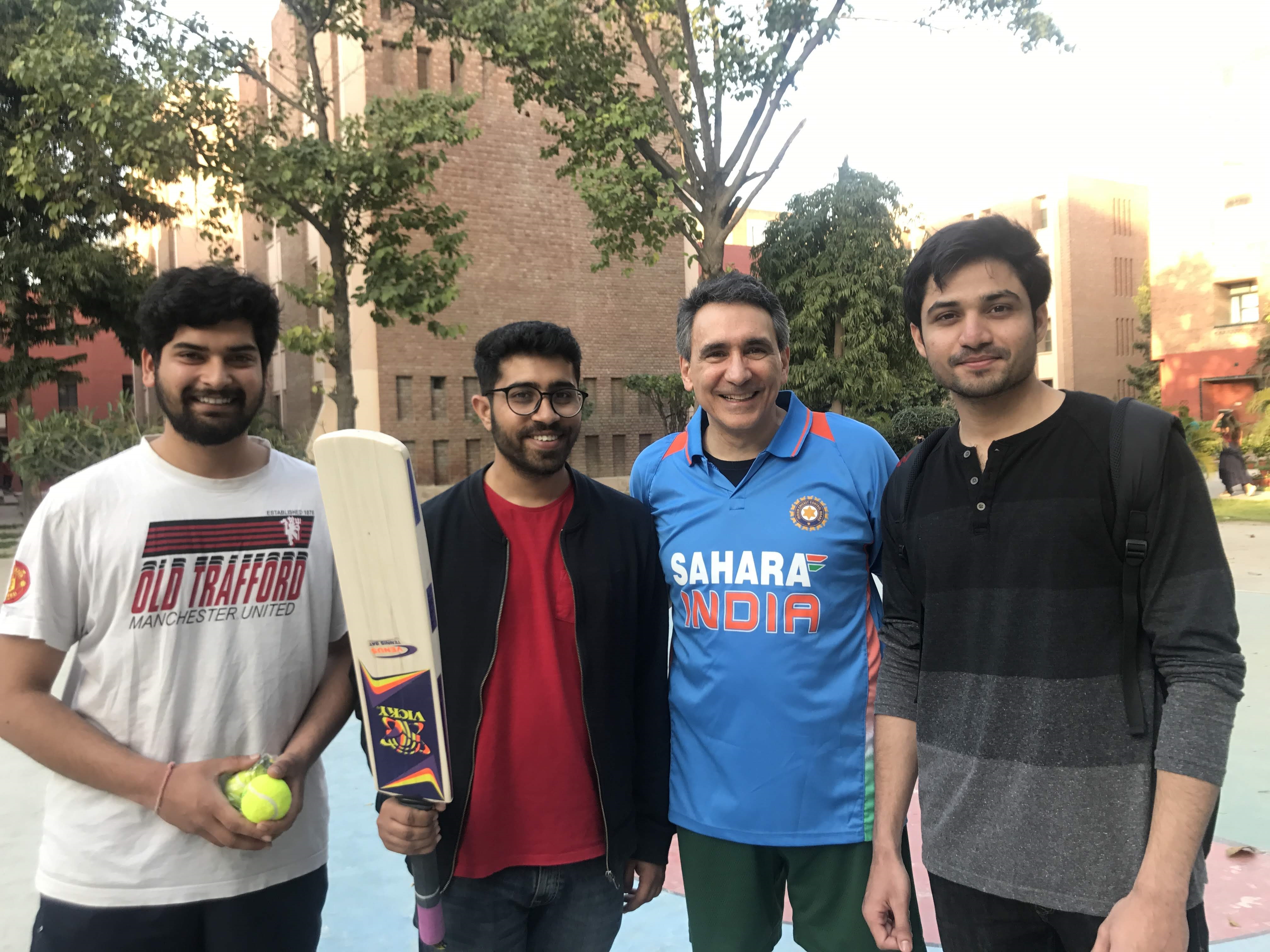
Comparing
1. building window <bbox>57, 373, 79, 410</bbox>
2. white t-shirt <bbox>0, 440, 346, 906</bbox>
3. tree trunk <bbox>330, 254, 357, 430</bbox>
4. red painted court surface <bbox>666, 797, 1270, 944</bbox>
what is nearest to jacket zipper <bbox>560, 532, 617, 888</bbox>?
white t-shirt <bbox>0, 440, 346, 906</bbox>

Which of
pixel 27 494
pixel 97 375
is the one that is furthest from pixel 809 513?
pixel 97 375

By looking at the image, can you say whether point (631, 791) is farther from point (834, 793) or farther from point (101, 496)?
point (101, 496)

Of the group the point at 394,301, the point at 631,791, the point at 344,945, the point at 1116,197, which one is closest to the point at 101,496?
the point at 631,791

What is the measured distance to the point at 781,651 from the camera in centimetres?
218

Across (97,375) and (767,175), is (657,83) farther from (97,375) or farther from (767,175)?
(97,375)

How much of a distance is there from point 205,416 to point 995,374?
1561 mm

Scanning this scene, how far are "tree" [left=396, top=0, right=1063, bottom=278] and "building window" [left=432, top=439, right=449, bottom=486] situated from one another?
936 centimetres

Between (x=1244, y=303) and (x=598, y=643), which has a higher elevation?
(x=1244, y=303)

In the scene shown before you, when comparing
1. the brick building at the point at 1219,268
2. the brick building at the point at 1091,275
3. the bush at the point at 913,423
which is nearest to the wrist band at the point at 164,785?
the bush at the point at 913,423

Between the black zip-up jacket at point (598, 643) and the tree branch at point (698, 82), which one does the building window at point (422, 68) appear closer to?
the tree branch at point (698, 82)

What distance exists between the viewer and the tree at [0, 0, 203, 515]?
10445mm

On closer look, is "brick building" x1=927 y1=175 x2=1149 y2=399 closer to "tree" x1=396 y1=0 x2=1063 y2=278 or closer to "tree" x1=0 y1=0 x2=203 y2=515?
"tree" x1=396 y1=0 x2=1063 y2=278

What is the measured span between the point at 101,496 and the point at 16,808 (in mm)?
3787

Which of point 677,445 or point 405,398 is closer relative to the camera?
point 677,445
